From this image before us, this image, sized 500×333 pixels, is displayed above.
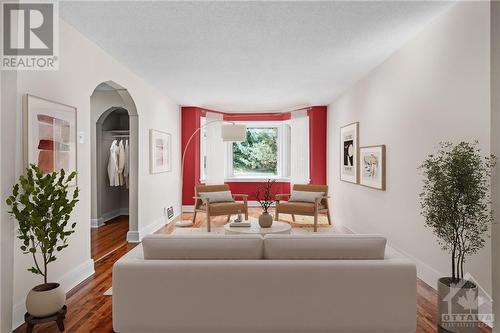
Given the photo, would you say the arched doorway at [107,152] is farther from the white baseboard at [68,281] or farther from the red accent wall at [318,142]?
the red accent wall at [318,142]

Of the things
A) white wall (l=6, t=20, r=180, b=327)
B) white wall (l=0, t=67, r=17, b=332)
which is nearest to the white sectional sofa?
white wall (l=0, t=67, r=17, b=332)

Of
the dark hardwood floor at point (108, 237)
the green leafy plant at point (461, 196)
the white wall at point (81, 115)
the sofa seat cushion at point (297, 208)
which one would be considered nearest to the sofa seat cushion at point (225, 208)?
the sofa seat cushion at point (297, 208)

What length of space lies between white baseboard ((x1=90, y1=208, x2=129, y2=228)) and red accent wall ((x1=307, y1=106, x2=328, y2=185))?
4519mm

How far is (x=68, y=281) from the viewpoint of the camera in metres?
3.26

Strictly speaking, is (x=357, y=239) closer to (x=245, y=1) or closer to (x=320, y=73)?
(x=245, y=1)

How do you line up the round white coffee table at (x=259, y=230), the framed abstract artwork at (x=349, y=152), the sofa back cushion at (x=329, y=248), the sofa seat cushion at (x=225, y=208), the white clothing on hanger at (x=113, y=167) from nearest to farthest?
the sofa back cushion at (x=329, y=248), the round white coffee table at (x=259, y=230), the framed abstract artwork at (x=349, y=152), the sofa seat cushion at (x=225, y=208), the white clothing on hanger at (x=113, y=167)

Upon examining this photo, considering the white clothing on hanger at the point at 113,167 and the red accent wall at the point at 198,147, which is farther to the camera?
the red accent wall at the point at 198,147

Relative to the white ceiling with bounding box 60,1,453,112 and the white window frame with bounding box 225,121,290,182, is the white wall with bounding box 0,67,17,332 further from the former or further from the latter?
the white window frame with bounding box 225,121,290,182

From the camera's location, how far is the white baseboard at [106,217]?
607cm

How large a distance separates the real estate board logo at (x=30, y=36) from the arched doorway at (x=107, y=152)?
1.85 meters

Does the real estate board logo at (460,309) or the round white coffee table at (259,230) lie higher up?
the round white coffee table at (259,230)

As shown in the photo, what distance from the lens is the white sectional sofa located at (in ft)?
7.39

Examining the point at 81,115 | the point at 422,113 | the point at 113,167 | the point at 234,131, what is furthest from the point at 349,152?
the point at 113,167

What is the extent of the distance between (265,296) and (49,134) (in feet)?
7.86
